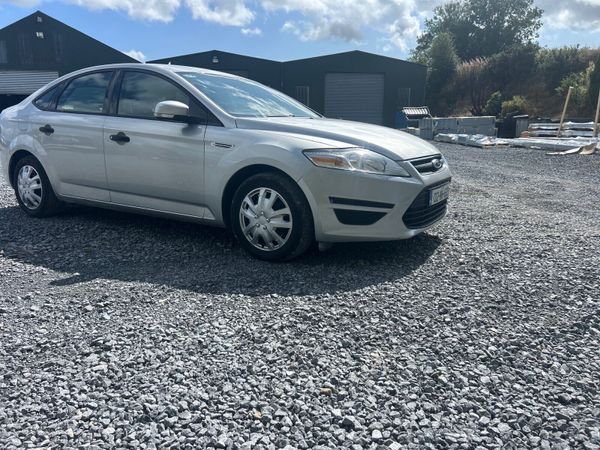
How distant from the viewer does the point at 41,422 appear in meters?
2.12

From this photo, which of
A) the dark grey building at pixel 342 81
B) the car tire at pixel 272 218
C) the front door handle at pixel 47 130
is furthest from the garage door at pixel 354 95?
the car tire at pixel 272 218

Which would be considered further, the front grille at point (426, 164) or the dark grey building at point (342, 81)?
the dark grey building at point (342, 81)

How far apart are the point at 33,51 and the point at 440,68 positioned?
88.3ft

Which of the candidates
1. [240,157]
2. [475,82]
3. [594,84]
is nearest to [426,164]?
[240,157]

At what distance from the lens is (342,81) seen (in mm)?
29156

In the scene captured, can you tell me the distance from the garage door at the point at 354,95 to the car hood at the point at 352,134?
25.2m

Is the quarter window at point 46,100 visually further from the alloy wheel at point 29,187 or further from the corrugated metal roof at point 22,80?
the corrugated metal roof at point 22,80

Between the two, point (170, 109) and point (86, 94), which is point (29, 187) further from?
point (170, 109)

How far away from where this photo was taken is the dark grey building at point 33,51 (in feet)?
97.6

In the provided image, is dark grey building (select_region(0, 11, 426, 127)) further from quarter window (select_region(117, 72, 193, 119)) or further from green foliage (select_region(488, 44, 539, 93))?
quarter window (select_region(117, 72, 193, 119))

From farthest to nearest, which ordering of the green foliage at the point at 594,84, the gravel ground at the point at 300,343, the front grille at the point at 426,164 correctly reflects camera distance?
the green foliage at the point at 594,84 < the front grille at the point at 426,164 < the gravel ground at the point at 300,343

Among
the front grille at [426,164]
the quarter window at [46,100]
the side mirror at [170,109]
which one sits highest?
the quarter window at [46,100]

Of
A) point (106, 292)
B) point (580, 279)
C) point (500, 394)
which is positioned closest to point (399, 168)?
point (580, 279)

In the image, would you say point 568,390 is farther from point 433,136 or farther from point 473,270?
point 433,136
